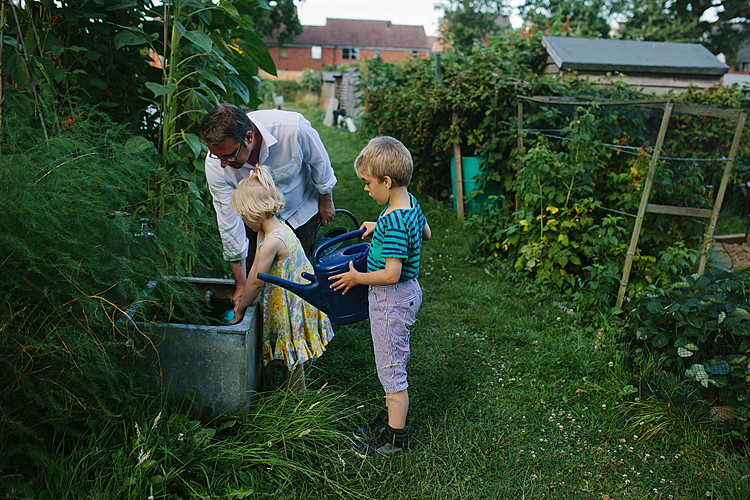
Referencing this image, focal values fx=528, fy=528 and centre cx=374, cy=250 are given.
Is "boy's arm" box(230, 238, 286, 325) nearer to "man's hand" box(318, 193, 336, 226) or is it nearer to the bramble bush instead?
"man's hand" box(318, 193, 336, 226)

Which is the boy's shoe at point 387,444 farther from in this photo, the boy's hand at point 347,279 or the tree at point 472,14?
the tree at point 472,14

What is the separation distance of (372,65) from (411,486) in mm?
9859

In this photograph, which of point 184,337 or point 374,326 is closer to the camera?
point 184,337

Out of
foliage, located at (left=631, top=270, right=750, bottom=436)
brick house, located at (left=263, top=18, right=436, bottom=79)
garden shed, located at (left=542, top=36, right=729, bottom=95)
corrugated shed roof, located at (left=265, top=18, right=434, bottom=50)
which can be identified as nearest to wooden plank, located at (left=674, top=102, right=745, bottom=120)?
foliage, located at (left=631, top=270, right=750, bottom=436)

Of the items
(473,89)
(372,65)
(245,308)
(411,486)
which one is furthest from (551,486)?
(372,65)

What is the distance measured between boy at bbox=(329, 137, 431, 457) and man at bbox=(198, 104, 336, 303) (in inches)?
23.1

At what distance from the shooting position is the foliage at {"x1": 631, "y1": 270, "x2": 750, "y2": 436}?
2.52m

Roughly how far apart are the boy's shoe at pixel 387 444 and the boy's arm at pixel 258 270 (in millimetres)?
846

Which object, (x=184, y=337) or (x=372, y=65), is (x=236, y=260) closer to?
(x=184, y=337)

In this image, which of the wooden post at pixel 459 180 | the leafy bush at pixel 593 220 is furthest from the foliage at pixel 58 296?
the wooden post at pixel 459 180

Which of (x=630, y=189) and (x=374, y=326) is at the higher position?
(x=630, y=189)

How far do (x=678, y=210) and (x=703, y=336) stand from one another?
158cm

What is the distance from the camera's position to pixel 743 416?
8.00ft

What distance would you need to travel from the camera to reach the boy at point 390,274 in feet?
7.32
